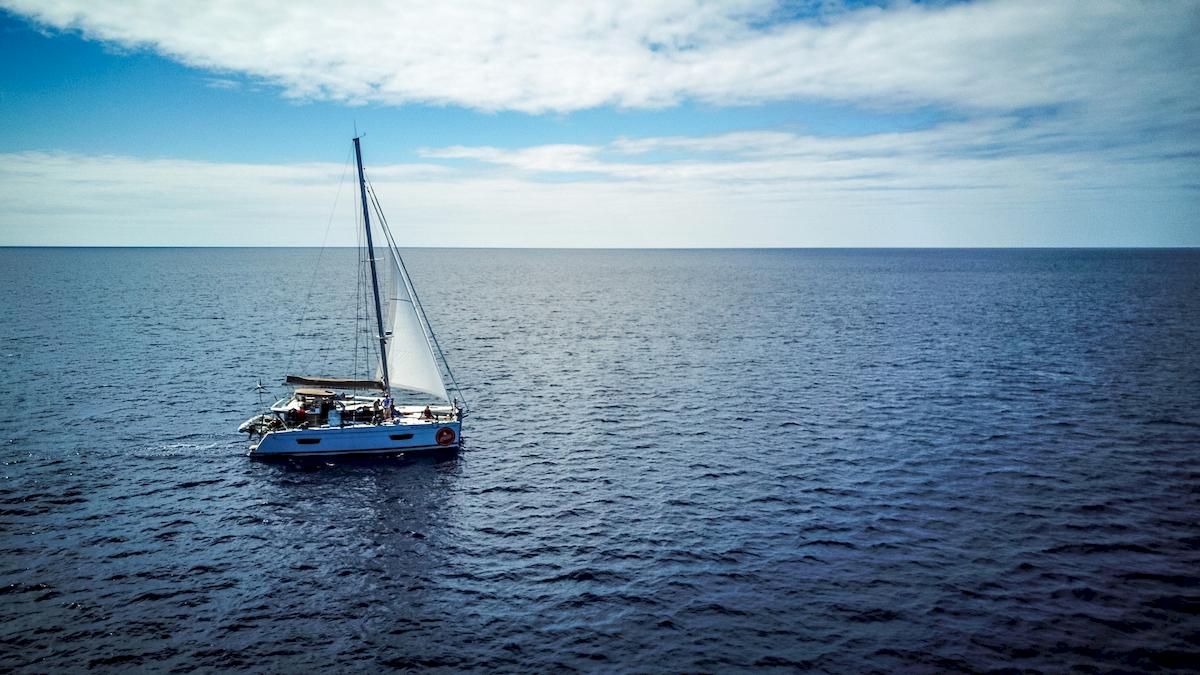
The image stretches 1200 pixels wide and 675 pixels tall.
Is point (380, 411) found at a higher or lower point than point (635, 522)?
higher

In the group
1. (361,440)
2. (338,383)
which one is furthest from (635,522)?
(338,383)

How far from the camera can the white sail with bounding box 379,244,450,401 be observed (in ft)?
150

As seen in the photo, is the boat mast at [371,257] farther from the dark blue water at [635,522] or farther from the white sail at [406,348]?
the dark blue water at [635,522]

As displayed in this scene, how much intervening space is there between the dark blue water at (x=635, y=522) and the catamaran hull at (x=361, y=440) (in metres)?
1.41

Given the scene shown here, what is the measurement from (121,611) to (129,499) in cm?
1339

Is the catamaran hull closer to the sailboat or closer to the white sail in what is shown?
the sailboat

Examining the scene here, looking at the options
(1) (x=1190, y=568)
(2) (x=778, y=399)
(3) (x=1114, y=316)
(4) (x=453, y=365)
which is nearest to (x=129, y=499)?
(4) (x=453, y=365)

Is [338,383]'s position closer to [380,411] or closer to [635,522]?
[380,411]

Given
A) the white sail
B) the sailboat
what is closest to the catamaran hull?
the sailboat

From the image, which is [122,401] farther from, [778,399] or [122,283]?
[122,283]

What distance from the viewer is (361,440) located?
45.9 m

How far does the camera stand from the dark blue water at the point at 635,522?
25500 millimetres

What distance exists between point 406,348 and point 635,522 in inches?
873

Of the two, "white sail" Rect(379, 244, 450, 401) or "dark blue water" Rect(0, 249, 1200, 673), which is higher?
"white sail" Rect(379, 244, 450, 401)
